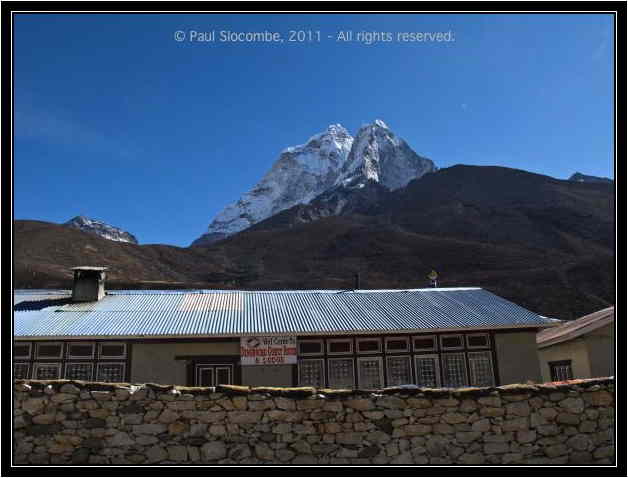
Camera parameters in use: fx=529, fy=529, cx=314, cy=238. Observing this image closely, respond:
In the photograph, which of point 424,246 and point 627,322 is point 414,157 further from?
point 627,322

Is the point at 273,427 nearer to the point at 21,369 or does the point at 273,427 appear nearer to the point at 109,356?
the point at 109,356

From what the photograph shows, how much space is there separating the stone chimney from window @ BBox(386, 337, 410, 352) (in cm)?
959

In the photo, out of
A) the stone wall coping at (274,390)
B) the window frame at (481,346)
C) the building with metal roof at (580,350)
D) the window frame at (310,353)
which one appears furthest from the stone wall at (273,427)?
the building with metal roof at (580,350)

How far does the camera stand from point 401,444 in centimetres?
865

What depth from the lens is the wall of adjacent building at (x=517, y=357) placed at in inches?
605

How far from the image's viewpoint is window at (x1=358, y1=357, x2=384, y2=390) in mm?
14875

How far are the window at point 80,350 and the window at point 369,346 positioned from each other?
7.39 m

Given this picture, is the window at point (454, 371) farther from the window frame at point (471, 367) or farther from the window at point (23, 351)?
the window at point (23, 351)

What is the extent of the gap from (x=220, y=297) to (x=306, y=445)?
10288 mm

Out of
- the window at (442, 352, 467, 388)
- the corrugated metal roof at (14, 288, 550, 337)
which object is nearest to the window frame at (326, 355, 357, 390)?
the corrugated metal roof at (14, 288, 550, 337)

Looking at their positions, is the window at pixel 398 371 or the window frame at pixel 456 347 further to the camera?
the window frame at pixel 456 347

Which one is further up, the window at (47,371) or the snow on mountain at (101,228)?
the snow on mountain at (101,228)

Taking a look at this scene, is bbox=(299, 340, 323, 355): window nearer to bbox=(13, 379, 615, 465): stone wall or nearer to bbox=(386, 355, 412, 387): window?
bbox=(386, 355, 412, 387): window

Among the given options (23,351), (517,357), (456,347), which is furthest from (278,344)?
(517,357)
